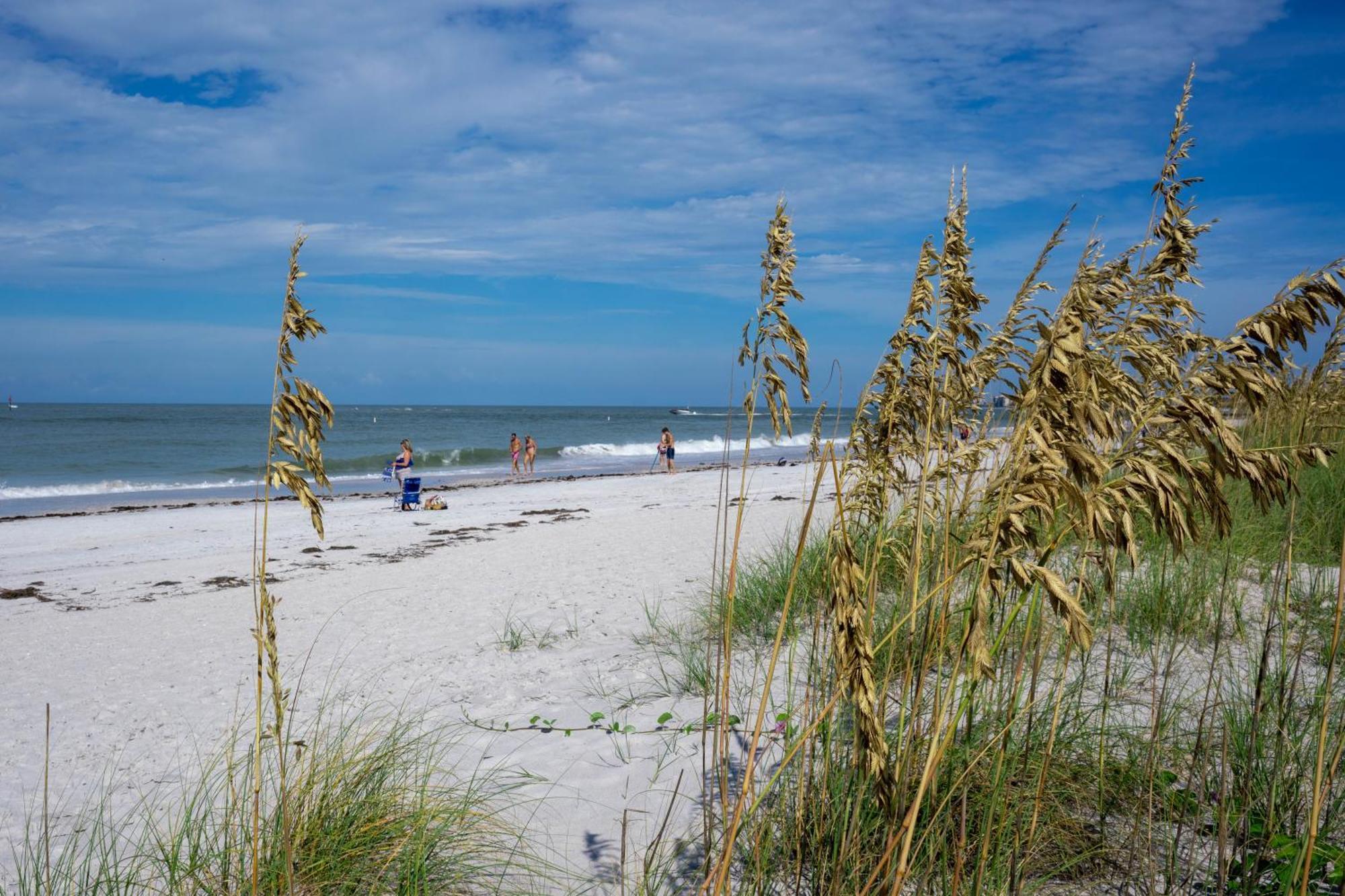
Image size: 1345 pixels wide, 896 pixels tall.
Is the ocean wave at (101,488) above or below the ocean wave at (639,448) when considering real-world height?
below

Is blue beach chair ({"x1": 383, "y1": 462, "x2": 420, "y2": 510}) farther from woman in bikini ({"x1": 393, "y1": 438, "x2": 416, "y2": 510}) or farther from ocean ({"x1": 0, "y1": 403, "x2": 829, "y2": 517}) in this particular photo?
ocean ({"x1": 0, "y1": 403, "x2": 829, "y2": 517})

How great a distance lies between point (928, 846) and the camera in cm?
237

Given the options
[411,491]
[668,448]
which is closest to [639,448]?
[668,448]

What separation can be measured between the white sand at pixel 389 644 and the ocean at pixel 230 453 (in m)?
1.88

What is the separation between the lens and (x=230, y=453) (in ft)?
131

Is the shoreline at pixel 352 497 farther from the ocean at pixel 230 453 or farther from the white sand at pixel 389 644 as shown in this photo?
the white sand at pixel 389 644

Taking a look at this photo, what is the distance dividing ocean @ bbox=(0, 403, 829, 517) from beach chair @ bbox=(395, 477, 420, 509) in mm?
7493

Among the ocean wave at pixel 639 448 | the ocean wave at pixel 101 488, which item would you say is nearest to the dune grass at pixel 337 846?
the ocean wave at pixel 101 488

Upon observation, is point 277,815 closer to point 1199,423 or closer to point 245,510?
Answer: point 1199,423

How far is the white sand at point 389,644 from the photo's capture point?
156 inches

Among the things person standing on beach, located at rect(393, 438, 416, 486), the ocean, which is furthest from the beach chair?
the ocean

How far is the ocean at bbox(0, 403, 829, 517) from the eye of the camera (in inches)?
1069

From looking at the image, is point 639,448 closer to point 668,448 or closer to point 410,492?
point 668,448

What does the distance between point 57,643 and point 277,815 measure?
7.49 metres
